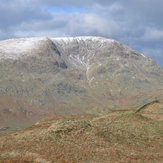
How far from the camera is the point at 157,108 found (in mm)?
107875

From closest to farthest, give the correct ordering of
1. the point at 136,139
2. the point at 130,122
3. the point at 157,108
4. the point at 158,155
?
the point at 158,155, the point at 136,139, the point at 130,122, the point at 157,108

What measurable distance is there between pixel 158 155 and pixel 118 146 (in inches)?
207

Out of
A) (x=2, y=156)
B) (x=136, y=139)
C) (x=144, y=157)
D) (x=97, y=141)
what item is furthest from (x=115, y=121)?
(x=2, y=156)

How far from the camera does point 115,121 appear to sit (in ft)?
246

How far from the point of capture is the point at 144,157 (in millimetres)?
54531

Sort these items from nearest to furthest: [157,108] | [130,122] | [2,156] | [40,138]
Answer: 1. [2,156]
2. [40,138]
3. [130,122]
4. [157,108]

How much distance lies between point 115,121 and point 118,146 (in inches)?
639

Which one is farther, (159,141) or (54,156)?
(159,141)

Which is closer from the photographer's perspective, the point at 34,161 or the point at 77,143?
the point at 34,161

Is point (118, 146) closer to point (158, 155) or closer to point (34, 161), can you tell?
point (158, 155)

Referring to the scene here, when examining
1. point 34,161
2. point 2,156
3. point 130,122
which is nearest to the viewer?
point 34,161

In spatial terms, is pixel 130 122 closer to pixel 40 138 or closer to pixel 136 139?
pixel 136 139

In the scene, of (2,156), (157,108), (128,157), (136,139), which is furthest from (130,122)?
(157,108)

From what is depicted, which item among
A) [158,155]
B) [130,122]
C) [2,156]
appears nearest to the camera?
[2,156]
